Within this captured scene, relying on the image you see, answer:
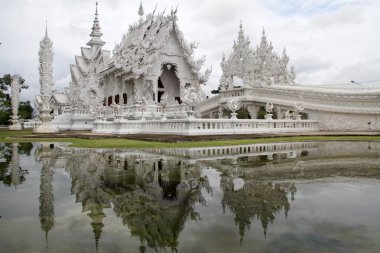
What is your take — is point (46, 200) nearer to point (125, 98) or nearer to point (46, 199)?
point (46, 199)

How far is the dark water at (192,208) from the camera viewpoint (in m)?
3.16

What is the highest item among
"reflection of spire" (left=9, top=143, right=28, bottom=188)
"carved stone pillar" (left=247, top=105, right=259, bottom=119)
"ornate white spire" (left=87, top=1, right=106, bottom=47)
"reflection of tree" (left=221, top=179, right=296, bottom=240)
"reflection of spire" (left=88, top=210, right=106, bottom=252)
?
"ornate white spire" (left=87, top=1, right=106, bottom=47)

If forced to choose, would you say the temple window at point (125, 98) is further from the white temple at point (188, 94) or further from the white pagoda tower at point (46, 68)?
the white pagoda tower at point (46, 68)

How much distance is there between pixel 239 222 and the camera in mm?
3717

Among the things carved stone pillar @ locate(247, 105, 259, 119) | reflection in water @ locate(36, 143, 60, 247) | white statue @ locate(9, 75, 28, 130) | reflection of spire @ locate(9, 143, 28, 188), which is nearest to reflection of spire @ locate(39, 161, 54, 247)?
reflection in water @ locate(36, 143, 60, 247)

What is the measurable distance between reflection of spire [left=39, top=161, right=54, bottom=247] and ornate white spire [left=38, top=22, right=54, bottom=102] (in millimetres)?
23251

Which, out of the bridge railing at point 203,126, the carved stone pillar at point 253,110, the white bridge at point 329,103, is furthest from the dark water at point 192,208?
the carved stone pillar at point 253,110

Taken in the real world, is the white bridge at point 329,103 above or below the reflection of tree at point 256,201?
above

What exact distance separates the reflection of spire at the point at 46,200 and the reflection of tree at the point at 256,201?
79.7 inches

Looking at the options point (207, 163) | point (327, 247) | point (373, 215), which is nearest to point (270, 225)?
point (327, 247)

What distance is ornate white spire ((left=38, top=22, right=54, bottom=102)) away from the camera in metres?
28.7

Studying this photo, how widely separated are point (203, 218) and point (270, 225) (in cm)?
74

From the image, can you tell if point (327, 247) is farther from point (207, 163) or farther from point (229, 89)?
point (229, 89)

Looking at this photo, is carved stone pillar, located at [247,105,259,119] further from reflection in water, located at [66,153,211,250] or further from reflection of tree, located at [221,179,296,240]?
reflection of tree, located at [221,179,296,240]
